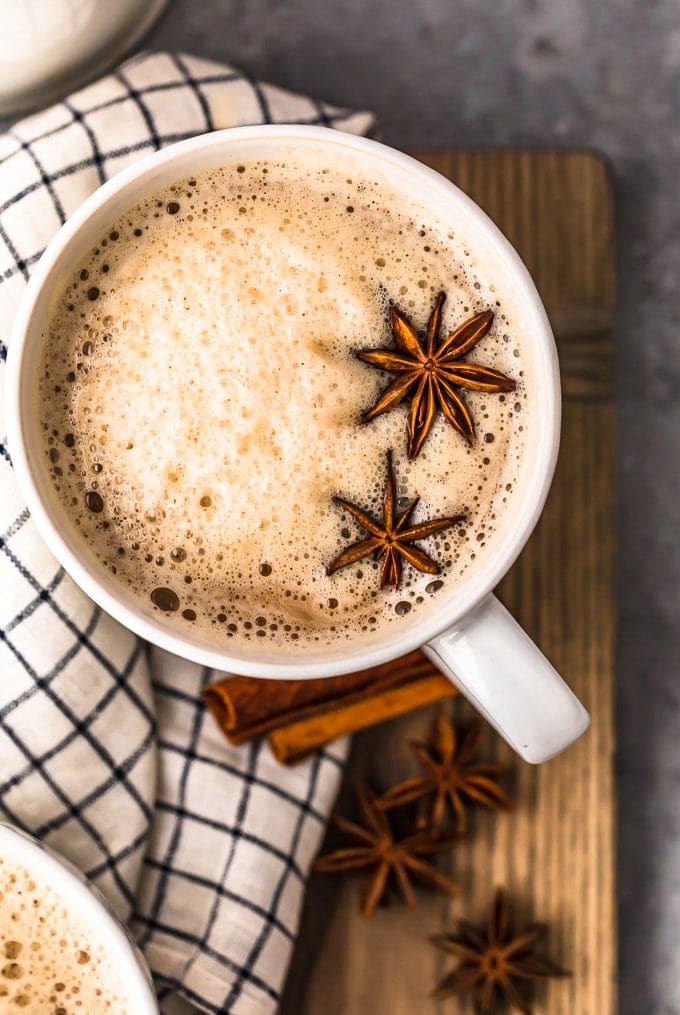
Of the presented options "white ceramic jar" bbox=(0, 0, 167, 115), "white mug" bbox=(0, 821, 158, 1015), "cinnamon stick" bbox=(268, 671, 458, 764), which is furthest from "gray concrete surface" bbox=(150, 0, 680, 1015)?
"white mug" bbox=(0, 821, 158, 1015)

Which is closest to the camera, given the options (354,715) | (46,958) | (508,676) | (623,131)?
(508,676)

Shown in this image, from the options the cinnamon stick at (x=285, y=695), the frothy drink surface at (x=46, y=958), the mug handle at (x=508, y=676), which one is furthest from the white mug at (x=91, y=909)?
the mug handle at (x=508, y=676)

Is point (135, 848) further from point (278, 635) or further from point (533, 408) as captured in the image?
point (533, 408)

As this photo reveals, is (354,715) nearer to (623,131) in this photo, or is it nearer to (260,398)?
(260,398)

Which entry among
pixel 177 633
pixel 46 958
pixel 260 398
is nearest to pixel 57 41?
pixel 260 398

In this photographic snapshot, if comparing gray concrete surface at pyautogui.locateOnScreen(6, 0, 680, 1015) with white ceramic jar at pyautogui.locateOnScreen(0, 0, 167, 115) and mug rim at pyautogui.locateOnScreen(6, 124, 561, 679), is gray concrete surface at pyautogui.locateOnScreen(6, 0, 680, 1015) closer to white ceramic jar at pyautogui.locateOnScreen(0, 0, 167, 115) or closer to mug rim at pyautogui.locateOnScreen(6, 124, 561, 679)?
white ceramic jar at pyautogui.locateOnScreen(0, 0, 167, 115)
